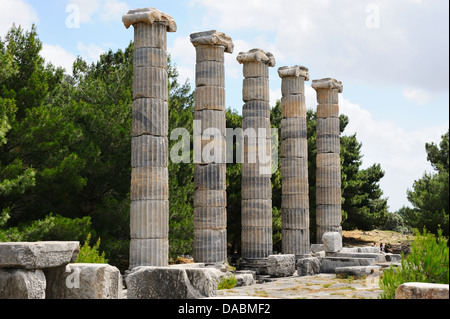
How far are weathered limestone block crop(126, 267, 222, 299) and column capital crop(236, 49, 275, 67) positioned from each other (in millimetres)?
13792

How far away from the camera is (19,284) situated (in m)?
8.23

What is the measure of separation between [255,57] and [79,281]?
1388 cm

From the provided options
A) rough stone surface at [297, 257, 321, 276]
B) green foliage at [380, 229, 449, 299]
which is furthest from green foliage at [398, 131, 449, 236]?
rough stone surface at [297, 257, 321, 276]

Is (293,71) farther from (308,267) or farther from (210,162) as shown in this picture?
(308,267)

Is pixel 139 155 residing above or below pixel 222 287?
above

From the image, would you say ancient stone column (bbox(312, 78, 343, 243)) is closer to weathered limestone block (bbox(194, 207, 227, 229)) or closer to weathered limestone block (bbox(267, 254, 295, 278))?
weathered limestone block (bbox(267, 254, 295, 278))

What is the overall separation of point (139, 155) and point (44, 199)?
5.66m

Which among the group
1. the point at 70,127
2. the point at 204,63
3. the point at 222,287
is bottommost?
the point at 222,287

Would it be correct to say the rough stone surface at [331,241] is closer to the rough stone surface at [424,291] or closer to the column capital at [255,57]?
the column capital at [255,57]

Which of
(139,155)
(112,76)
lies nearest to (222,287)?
(139,155)

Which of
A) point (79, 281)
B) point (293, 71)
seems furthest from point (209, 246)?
point (79, 281)
